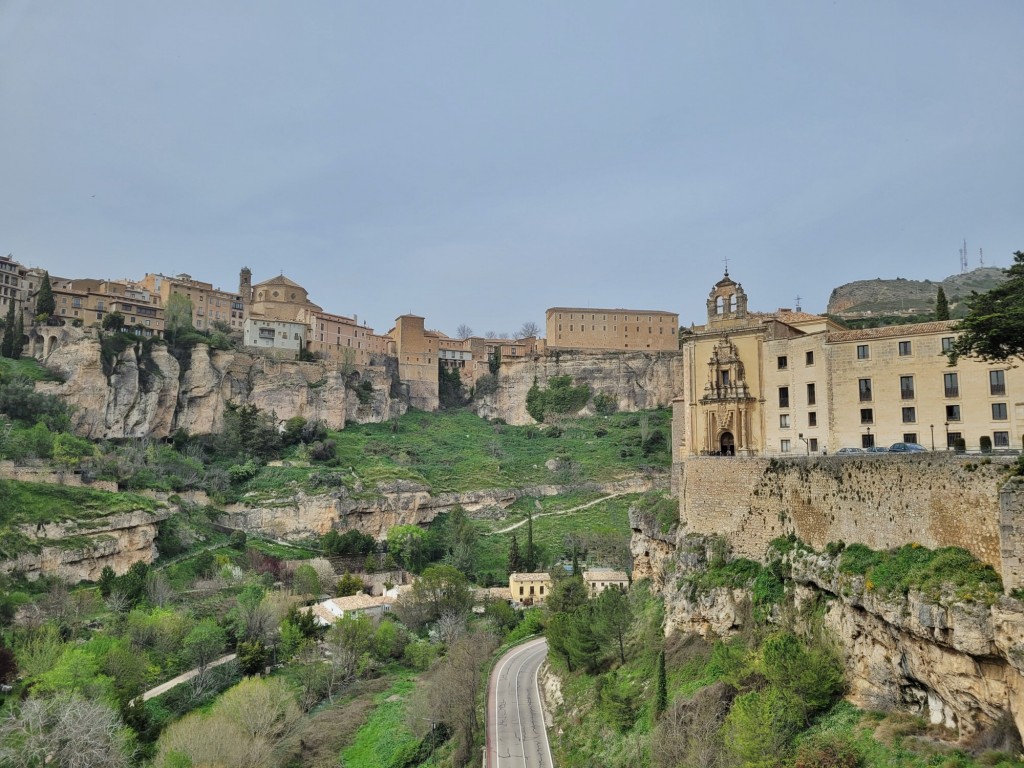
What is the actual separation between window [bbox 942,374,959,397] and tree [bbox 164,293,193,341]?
62232mm

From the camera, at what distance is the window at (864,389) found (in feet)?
74.6

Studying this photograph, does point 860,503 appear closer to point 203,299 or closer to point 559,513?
point 559,513

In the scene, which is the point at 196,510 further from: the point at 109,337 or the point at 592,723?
the point at 592,723

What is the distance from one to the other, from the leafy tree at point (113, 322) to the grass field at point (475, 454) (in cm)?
1826

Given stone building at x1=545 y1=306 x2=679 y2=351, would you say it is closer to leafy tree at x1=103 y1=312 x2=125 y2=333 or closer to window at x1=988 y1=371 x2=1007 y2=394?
leafy tree at x1=103 y1=312 x2=125 y2=333

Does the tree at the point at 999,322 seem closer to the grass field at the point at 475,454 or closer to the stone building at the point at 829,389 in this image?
the stone building at the point at 829,389

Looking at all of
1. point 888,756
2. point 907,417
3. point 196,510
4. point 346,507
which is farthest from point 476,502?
point 888,756

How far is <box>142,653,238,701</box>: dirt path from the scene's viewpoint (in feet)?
97.9

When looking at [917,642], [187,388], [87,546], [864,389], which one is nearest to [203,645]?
[87,546]

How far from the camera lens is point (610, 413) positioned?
268 ft

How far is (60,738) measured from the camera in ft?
67.5

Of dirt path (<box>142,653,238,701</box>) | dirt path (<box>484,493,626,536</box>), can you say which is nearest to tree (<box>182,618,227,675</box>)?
dirt path (<box>142,653,238,701</box>)

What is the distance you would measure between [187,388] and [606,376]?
142 ft

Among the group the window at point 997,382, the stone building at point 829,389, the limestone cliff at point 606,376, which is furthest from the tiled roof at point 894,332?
the limestone cliff at point 606,376
